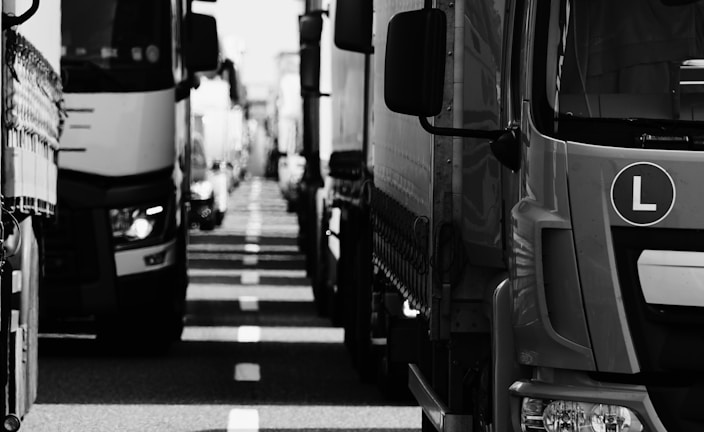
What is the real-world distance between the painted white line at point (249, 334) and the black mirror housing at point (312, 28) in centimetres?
270

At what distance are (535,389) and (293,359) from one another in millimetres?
8293

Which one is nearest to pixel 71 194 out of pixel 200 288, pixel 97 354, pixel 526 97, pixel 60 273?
pixel 60 273

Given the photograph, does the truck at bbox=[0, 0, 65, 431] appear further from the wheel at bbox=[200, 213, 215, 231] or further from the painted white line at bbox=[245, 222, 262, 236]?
the painted white line at bbox=[245, 222, 262, 236]

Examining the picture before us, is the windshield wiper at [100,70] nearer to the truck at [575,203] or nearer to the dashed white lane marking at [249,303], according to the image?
the dashed white lane marking at [249,303]

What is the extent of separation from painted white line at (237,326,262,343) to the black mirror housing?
270 cm

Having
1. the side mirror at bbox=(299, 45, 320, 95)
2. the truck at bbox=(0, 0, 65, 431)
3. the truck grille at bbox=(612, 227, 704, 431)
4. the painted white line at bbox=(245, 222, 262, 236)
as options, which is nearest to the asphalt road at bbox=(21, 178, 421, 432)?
the truck at bbox=(0, 0, 65, 431)

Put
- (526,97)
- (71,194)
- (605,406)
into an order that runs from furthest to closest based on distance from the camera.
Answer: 1. (71,194)
2. (526,97)
3. (605,406)

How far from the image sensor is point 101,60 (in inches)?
528

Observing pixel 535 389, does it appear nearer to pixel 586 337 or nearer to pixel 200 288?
pixel 586 337

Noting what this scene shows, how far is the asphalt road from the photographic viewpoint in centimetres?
1070

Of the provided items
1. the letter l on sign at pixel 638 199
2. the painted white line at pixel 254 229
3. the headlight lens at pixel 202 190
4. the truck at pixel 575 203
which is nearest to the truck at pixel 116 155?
the truck at pixel 575 203

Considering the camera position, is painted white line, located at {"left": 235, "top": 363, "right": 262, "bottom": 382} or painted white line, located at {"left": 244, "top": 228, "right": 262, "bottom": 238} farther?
painted white line, located at {"left": 244, "top": 228, "right": 262, "bottom": 238}

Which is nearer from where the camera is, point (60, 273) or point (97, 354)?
point (60, 273)

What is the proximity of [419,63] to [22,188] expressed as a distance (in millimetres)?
2579
